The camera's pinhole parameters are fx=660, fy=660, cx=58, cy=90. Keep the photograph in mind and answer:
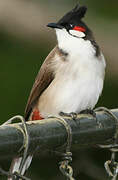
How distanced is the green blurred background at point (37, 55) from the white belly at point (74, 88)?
67 centimetres

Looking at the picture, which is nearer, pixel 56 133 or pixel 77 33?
pixel 56 133

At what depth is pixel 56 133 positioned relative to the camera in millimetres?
1864

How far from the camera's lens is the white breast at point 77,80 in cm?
315

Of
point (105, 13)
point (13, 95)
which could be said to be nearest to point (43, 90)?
point (13, 95)

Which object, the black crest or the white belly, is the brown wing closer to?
the white belly

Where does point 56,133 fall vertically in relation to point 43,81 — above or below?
above

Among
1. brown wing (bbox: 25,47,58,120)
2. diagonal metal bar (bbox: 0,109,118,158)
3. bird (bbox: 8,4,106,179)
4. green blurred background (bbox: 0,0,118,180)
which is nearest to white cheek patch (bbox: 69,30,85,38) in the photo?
bird (bbox: 8,4,106,179)

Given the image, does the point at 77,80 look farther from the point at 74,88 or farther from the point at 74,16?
the point at 74,16

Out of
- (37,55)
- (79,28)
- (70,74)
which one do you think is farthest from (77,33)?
(37,55)

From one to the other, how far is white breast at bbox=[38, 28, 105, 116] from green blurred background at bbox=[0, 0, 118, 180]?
68 cm

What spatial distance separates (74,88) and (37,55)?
43.9 inches

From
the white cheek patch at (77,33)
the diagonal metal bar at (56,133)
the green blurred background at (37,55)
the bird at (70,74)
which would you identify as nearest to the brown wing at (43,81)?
the bird at (70,74)

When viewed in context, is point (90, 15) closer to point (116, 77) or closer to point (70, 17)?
point (116, 77)

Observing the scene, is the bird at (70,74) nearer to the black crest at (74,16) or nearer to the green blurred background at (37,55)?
the black crest at (74,16)
